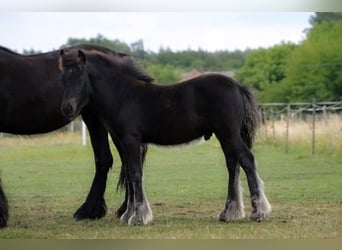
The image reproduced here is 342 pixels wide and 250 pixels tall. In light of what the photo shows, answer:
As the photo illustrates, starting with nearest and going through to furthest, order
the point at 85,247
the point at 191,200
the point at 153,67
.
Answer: the point at 85,247 → the point at 191,200 → the point at 153,67

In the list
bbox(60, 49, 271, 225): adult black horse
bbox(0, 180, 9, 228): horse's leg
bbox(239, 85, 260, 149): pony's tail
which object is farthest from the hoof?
bbox(239, 85, 260, 149): pony's tail

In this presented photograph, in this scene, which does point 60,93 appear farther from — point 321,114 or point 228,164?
point 321,114

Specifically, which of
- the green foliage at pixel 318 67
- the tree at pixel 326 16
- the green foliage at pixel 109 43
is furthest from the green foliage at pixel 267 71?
the green foliage at pixel 109 43

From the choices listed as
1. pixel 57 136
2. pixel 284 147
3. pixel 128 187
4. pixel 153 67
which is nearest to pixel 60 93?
pixel 128 187

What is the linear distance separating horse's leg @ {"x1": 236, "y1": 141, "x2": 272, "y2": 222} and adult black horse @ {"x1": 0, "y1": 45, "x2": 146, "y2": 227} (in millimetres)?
1644

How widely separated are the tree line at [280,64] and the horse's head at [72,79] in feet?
18.0

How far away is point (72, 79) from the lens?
6984 millimetres

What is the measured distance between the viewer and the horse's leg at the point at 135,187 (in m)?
7.15

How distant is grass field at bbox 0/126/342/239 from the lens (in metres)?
6.84

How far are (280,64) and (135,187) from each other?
36.2 ft

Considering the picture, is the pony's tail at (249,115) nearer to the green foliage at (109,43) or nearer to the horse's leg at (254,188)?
the horse's leg at (254,188)

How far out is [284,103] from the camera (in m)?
14.7

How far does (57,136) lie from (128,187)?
25.0ft

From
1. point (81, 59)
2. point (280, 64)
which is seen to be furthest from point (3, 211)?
point (280, 64)
